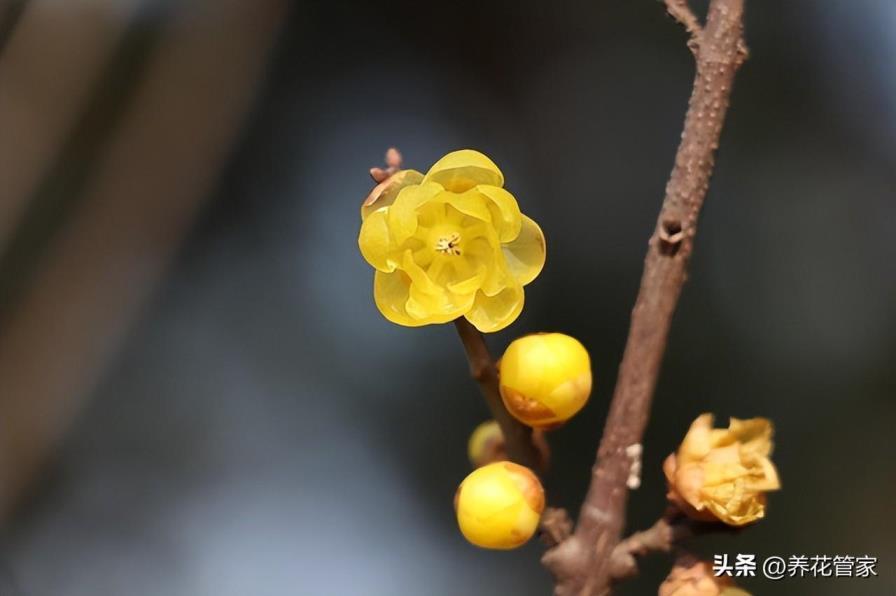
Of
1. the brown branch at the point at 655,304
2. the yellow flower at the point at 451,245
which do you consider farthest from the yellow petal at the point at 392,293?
the brown branch at the point at 655,304

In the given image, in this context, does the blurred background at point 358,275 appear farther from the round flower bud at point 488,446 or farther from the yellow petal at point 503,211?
the yellow petal at point 503,211

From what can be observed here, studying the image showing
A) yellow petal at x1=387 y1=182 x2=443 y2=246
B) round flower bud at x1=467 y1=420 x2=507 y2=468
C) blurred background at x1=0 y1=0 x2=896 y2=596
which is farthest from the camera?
blurred background at x1=0 y1=0 x2=896 y2=596

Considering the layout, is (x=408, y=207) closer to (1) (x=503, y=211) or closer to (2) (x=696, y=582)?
(1) (x=503, y=211)

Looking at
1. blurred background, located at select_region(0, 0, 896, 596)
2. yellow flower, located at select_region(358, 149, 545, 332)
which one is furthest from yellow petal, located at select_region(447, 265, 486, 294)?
blurred background, located at select_region(0, 0, 896, 596)

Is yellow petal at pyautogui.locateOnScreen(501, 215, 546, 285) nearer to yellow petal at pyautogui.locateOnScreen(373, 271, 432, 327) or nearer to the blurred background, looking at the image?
yellow petal at pyautogui.locateOnScreen(373, 271, 432, 327)

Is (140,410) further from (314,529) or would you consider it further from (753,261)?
(753,261)

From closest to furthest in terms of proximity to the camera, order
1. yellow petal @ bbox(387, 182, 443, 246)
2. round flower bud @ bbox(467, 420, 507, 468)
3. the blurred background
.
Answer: yellow petal @ bbox(387, 182, 443, 246)
round flower bud @ bbox(467, 420, 507, 468)
the blurred background

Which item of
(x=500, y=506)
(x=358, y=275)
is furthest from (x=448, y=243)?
(x=358, y=275)

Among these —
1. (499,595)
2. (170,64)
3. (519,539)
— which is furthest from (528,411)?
(170,64)
